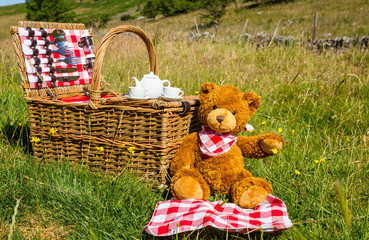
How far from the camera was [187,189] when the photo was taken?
182 cm

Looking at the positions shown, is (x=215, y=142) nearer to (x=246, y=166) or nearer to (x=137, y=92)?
(x=246, y=166)

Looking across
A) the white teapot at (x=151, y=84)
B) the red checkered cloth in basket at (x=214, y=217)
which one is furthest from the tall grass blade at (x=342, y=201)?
the white teapot at (x=151, y=84)

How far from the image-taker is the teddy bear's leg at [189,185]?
1.83 metres

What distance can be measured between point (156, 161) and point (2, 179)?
101 cm

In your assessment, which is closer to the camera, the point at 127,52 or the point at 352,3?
the point at 127,52

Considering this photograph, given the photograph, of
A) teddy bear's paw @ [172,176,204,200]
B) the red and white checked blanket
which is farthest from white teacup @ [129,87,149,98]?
teddy bear's paw @ [172,176,204,200]

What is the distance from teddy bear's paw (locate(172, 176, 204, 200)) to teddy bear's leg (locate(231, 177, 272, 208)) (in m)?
0.23

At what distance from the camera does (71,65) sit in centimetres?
294

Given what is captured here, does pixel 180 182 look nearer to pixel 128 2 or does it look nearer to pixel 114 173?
pixel 114 173

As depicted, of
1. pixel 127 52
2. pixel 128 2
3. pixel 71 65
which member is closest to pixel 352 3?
pixel 127 52

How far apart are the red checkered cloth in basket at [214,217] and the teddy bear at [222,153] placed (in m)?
0.08

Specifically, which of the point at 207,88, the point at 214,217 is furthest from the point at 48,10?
the point at 214,217

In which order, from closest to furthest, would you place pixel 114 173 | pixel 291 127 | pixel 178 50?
1. pixel 114 173
2. pixel 291 127
3. pixel 178 50

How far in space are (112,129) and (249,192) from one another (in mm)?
1098
